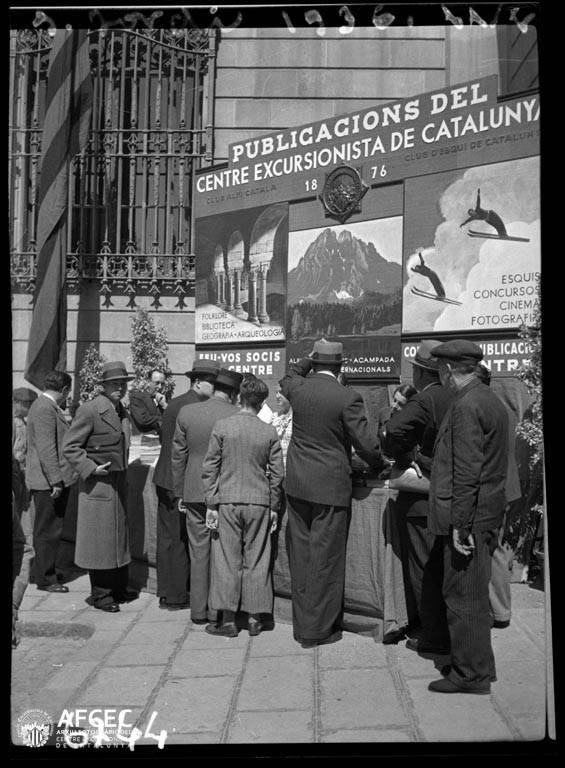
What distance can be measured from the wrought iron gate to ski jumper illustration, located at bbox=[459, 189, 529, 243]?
3.58m

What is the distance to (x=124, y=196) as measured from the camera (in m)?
9.61

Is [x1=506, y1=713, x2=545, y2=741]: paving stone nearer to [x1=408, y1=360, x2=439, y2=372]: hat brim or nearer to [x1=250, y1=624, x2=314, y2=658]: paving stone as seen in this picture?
[x1=250, y1=624, x2=314, y2=658]: paving stone

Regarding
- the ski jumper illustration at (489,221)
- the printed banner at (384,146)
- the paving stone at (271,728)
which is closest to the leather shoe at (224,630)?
the paving stone at (271,728)

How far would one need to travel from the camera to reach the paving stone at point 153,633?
4.77m

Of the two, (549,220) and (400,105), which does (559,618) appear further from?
(400,105)

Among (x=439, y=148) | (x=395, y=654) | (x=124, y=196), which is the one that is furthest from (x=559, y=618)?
(x=124, y=196)

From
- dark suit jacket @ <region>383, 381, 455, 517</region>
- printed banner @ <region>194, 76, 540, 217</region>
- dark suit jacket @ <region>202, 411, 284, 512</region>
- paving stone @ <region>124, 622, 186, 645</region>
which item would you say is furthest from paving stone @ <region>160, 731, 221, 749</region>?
printed banner @ <region>194, 76, 540, 217</region>

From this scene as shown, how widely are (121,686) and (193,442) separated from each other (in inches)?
73.6

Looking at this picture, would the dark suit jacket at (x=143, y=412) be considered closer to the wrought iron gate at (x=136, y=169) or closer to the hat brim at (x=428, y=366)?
the wrought iron gate at (x=136, y=169)

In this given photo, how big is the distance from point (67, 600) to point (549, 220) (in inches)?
172

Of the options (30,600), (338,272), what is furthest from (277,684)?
(338,272)

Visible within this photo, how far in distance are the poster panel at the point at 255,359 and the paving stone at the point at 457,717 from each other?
3324 millimetres

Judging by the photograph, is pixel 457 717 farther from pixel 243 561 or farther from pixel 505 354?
pixel 505 354

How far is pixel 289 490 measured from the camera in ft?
15.6
